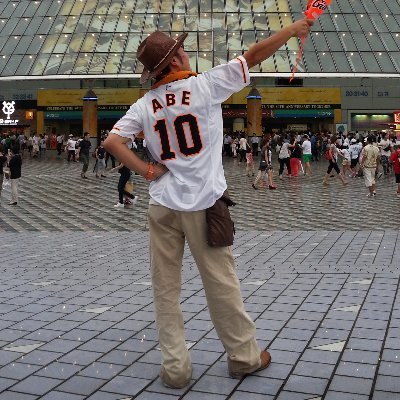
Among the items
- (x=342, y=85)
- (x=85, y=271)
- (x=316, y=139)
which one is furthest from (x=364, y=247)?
(x=342, y=85)

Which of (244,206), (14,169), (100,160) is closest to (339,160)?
(100,160)

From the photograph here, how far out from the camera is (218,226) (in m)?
3.95

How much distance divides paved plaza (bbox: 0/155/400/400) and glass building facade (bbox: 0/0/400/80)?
2383 centimetres

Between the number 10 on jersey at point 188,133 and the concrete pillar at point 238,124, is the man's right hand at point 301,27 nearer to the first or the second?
the number 10 on jersey at point 188,133

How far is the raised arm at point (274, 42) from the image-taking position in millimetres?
3977

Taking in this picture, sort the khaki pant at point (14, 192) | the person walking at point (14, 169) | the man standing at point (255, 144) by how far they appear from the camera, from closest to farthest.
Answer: the person walking at point (14, 169), the khaki pant at point (14, 192), the man standing at point (255, 144)

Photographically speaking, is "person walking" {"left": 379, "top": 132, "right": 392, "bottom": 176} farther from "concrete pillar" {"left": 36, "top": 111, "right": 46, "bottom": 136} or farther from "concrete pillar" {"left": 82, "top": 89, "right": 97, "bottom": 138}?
"concrete pillar" {"left": 36, "top": 111, "right": 46, "bottom": 136}

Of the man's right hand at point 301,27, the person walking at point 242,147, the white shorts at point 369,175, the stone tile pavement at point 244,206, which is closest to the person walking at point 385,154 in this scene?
the stone tile pavement at point 244,206

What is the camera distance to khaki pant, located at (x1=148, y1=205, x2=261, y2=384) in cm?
400

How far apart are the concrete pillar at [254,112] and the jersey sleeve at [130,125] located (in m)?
33.9

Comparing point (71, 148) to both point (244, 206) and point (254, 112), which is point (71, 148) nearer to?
point (254, 112)

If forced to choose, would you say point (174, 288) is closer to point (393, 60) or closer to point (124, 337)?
point (124, 337)

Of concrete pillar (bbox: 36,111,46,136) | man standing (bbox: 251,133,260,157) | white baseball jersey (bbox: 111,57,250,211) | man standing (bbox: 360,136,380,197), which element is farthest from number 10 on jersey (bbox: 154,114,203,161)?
concrete pillar (bbox: 36,111,46,136)

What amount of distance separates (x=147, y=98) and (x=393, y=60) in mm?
34716
